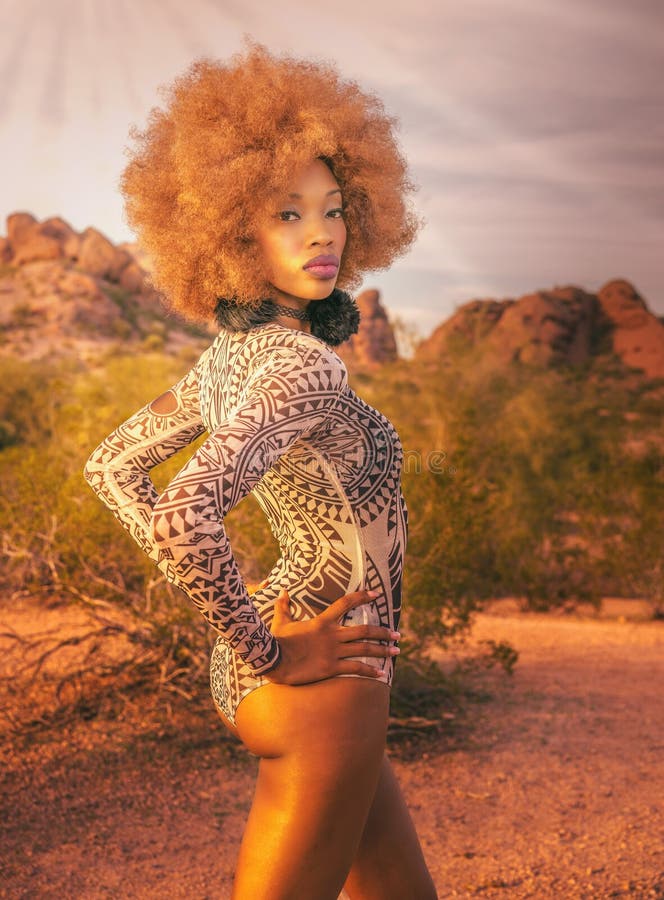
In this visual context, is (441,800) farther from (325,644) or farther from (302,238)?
(302,238)

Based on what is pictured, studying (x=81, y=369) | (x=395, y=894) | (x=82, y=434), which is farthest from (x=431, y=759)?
(x=81, y=369)

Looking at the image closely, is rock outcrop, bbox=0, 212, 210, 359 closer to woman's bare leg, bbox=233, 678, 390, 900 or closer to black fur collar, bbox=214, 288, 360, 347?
black fur collar, bbox=214, 288, 360, 347

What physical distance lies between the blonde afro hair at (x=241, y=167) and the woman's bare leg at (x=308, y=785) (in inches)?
31.2

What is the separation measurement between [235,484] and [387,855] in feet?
3.07

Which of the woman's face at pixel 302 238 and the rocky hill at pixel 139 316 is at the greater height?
the rocky hill at pixel 139 316

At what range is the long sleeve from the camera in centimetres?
144

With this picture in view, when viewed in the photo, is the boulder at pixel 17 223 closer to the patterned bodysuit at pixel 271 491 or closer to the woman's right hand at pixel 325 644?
the patterned bodysuit at pixel 271 491

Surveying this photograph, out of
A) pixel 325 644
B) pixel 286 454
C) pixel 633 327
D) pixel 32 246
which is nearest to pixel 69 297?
pixel 32 246

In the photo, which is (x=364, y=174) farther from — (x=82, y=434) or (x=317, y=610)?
(x=82, y=434)

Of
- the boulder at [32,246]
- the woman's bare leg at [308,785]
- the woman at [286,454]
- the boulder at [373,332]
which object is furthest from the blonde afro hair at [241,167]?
the boulder at [32,246]

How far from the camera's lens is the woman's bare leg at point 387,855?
75.4 inches

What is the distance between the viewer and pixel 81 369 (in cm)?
3897

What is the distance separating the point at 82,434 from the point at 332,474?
7.29 metres

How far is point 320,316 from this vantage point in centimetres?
191
